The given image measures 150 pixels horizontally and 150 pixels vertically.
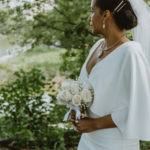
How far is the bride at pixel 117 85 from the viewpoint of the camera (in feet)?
5.79

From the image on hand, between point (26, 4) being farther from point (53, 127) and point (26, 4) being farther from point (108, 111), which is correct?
point (108, 111)

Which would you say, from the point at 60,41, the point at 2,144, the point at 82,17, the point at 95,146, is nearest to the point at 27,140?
the point at 2,144

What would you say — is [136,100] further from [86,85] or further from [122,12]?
[122,12]

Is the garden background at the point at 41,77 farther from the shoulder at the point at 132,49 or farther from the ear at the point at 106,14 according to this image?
the shoulder at the point at 132,49

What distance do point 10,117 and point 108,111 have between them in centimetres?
259

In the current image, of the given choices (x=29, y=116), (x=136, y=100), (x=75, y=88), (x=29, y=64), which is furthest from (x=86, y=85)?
(x=29, y=64)

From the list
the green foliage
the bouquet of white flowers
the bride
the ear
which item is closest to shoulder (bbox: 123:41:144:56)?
the bride

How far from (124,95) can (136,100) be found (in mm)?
82

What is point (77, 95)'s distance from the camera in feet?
6.31

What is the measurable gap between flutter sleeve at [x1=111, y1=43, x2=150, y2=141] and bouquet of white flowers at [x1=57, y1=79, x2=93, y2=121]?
24cm

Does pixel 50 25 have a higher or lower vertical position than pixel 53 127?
higher

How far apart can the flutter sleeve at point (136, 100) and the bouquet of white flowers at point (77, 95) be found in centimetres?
24

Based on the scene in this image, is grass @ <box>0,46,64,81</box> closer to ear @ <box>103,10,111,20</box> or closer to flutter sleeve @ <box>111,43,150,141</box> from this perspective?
ear @ <box>103,10,111,20</box>

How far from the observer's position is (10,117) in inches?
164
